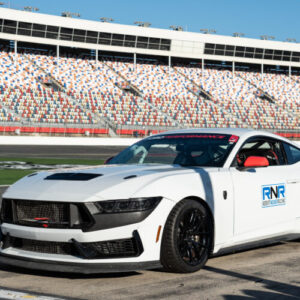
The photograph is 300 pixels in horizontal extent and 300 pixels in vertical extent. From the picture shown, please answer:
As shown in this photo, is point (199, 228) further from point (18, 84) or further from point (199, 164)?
point (18, 84)

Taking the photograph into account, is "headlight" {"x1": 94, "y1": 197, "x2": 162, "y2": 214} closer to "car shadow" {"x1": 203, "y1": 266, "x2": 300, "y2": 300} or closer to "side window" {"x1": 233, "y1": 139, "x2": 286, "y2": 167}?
"car shadow" {"x1": 203, "y1": 266, "x2": 300, "y2": 300}

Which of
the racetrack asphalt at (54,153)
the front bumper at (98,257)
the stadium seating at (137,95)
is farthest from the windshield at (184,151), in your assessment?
the stadium seating at (137,95)

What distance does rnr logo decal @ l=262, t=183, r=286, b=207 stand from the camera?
19.3 feet

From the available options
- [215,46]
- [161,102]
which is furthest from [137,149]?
[215,46]

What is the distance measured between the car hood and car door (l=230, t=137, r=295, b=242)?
61 cm

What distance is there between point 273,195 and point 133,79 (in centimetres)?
4853

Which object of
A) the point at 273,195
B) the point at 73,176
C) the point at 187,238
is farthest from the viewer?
A: the point at 273,195

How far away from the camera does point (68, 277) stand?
16.5ft

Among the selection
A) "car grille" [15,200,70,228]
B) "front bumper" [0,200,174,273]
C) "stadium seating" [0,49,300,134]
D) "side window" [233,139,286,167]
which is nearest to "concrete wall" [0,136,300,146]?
"stadium seating" [0,49,300,134]

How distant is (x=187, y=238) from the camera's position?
5.11 meters

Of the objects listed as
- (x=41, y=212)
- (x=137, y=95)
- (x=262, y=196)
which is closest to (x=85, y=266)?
(x=41, y=212)

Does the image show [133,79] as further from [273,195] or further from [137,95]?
[273,195]

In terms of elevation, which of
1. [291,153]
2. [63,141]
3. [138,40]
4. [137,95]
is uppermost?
[138,40]

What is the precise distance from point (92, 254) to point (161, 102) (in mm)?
46339
